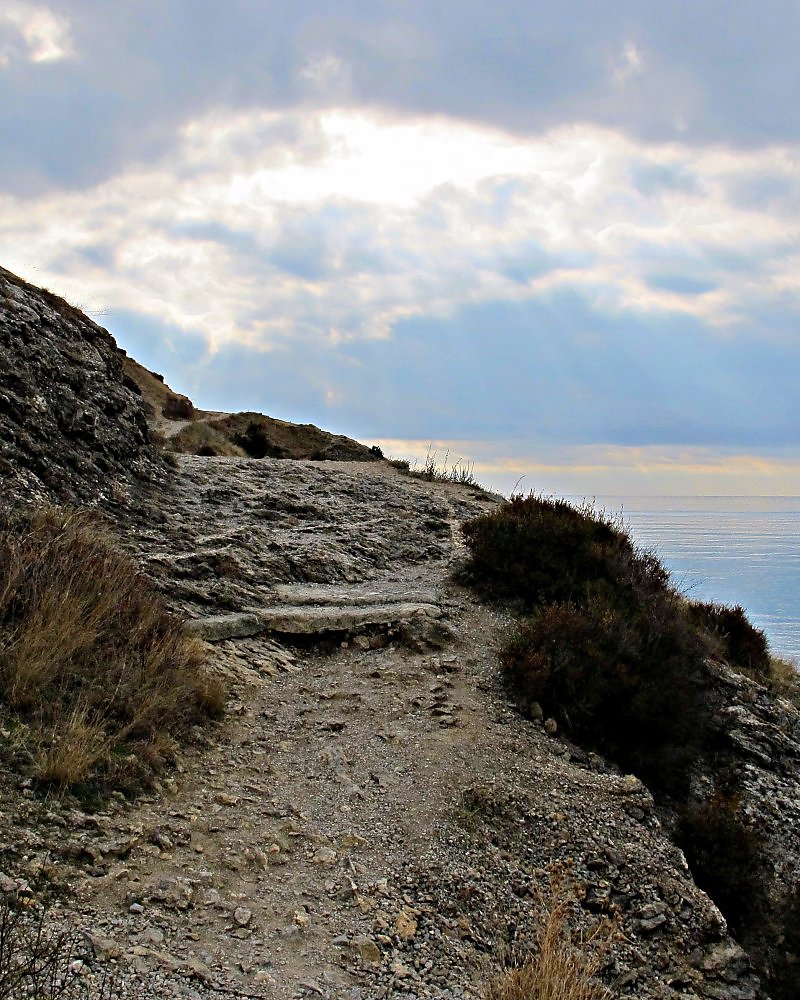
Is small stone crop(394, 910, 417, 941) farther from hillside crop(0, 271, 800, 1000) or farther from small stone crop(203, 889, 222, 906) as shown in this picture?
small stone crop(203, 889, 222, 906)

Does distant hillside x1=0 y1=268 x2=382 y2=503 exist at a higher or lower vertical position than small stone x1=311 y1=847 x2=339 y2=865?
higher

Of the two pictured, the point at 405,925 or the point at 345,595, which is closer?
the point at 405,925

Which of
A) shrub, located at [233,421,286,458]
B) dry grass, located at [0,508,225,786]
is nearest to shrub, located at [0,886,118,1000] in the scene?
dry grass, located at [0,508,225,786]

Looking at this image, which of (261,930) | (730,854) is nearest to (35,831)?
(261,930)

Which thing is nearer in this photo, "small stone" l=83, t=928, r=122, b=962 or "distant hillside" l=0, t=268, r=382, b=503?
"small stone" l=83, t=928, r=122, b=962

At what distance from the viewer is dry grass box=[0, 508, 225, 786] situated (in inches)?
225

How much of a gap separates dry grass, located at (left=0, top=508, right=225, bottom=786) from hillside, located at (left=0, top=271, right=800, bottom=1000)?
308mm

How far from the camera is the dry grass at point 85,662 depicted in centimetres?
573

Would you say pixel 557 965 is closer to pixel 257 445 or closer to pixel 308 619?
pixel 308 619

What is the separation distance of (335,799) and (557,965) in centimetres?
247

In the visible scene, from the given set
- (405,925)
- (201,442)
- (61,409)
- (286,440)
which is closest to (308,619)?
(405,925)

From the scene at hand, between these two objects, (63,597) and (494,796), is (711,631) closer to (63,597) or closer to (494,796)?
(494,796)

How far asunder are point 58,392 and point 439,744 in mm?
7905

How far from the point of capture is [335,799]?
6.53 metres
